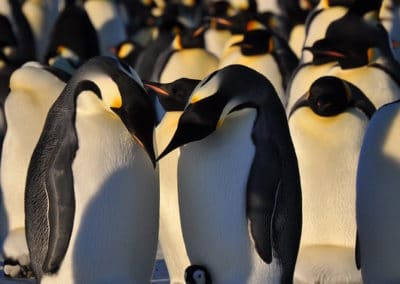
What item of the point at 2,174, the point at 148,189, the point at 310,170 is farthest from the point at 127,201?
the point at 2,174

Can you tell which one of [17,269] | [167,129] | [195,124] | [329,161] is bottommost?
[17,269]

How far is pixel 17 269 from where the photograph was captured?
741cm

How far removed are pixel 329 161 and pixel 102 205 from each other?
166 cm

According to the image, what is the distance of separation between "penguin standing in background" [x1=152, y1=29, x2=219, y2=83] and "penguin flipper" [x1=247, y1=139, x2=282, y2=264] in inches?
200

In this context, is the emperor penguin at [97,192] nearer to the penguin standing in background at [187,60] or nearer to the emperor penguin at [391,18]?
the penguin standing in background at [187,60]

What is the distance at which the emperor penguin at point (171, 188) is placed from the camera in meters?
6.35

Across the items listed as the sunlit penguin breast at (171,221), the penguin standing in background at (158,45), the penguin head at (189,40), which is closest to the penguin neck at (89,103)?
the sunlit penguin breast at (171,221)

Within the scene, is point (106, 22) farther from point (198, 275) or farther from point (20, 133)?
point (198, 275)

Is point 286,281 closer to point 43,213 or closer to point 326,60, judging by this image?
point 43,213

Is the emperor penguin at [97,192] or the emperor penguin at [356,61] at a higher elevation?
the emperor penguin at [97,192]

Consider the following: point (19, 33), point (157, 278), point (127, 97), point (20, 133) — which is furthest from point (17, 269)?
Answer: point (19, 33)

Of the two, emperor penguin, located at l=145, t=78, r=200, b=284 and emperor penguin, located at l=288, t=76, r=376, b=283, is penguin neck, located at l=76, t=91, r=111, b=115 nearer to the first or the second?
emperor penguin, located at l=145, t=78, r=200, b=284

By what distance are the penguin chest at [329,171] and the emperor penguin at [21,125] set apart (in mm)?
1611

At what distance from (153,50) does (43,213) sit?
859cm
